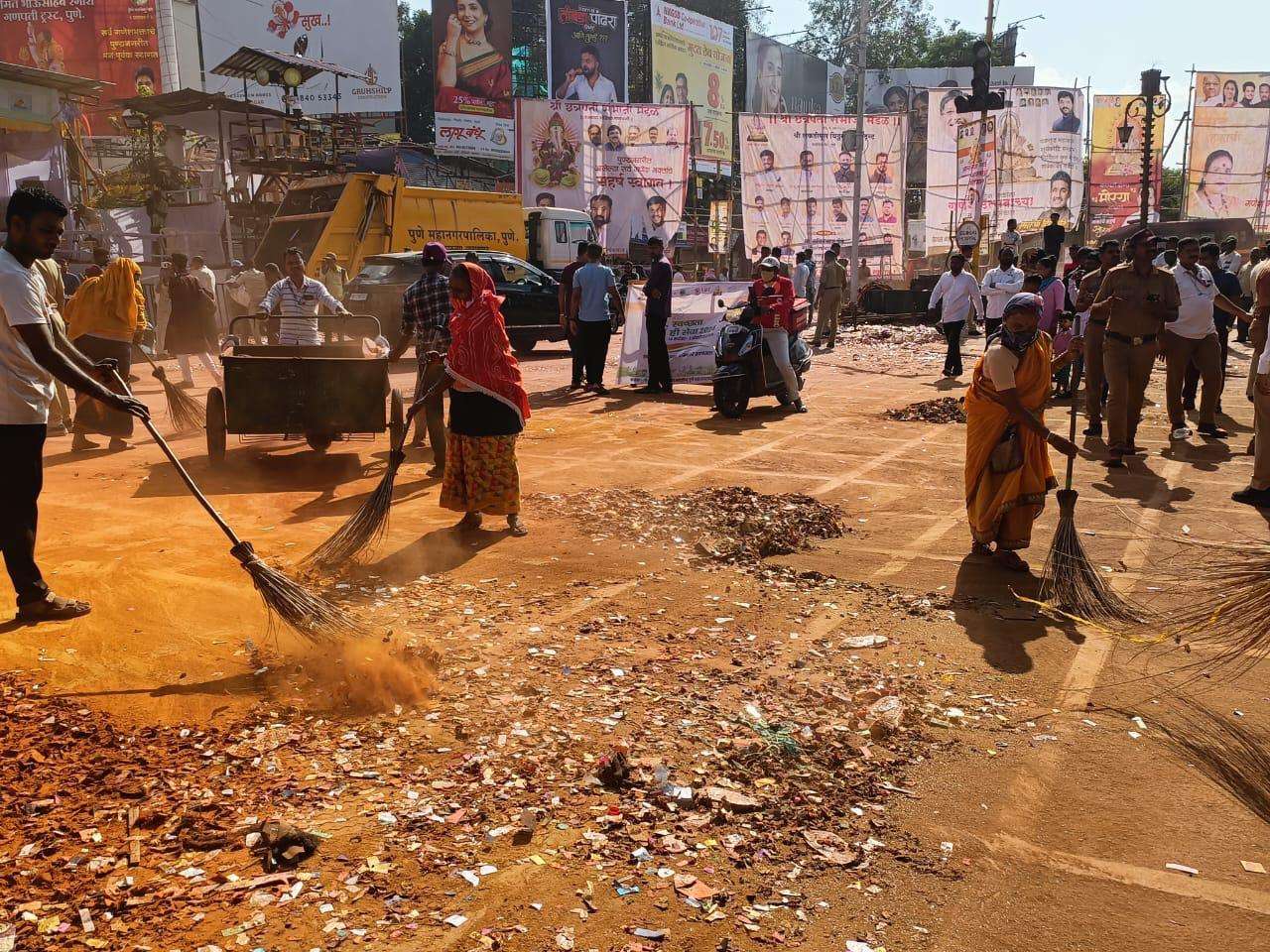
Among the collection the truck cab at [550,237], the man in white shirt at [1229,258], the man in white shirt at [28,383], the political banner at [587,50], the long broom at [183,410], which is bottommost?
the long broom at [183,410]

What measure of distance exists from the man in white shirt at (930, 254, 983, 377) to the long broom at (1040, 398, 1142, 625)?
9674 millimetres

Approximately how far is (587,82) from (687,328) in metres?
30.8

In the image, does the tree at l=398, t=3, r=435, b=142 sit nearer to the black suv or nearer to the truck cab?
the truck cab

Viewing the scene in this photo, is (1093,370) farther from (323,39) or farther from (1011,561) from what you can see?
(323,39)

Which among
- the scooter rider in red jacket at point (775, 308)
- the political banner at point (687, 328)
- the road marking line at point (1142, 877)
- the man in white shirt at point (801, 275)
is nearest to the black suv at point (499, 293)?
the political banner at point (687, 328)

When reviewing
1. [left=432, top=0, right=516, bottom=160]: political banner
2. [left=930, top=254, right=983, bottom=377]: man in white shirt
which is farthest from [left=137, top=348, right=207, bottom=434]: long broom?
[left=432, top=0, right=516, bottom=160]: political banner

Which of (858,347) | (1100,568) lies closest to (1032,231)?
(858,347)

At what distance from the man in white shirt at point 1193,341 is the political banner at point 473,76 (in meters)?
33.1

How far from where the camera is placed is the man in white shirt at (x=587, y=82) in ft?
133

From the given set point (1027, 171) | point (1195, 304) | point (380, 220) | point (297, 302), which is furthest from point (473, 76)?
point (1195, 304)

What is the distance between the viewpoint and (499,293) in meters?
17.3

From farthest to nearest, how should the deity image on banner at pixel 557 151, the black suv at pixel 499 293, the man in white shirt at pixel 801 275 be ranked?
the deity image on banner at pixel 557 151 → the man in white shirt at pixel 801 275 → the black suv at pixel 499 293

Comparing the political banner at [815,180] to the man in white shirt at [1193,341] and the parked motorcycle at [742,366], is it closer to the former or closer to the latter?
the parked motorcycle at [742,366]

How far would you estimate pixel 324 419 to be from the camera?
812 centimetres
